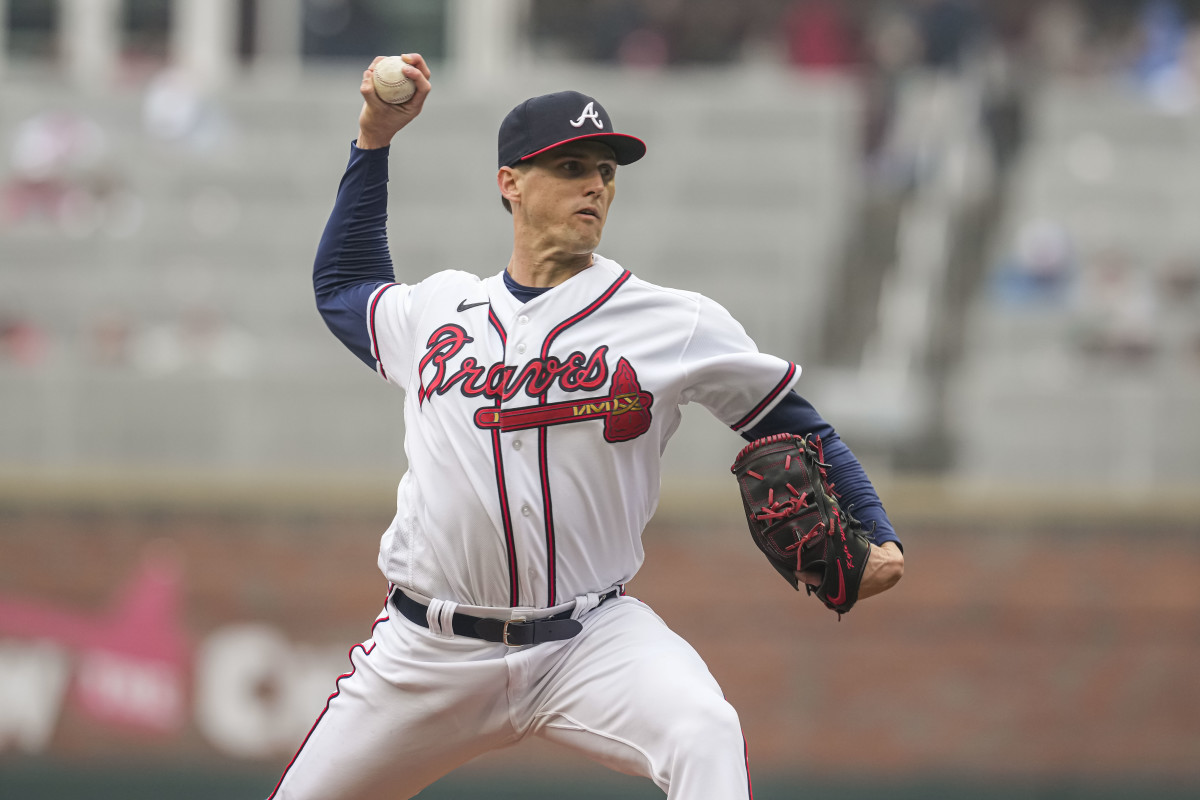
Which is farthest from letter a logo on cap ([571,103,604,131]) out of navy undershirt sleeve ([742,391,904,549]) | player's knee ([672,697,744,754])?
player's knee ([672,697,744,754])

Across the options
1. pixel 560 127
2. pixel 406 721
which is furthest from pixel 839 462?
pixel 406 721

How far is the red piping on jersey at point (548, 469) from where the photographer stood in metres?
3.14

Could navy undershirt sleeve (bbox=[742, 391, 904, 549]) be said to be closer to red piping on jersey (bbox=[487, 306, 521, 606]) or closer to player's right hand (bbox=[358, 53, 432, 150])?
red piping on jersey (bbox=[487, 306, 521, 606])

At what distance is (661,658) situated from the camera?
309 cm

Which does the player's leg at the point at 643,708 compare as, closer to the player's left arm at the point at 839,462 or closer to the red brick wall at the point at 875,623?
the player's left arm at the point at 839,462

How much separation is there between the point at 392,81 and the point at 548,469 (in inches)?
36.7

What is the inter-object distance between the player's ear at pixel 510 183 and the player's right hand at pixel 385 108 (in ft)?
0.80

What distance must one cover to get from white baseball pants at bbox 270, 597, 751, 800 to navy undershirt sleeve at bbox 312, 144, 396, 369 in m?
0.73

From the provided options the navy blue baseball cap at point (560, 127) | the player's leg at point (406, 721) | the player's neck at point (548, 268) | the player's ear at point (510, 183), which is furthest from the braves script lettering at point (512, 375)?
the player's leg at point (406, 721)

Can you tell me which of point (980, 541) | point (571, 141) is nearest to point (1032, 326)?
point (980, 541)

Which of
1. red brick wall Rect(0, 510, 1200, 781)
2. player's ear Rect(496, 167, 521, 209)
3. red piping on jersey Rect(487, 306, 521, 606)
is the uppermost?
player's ear Rect(496, 167, 521, 209)

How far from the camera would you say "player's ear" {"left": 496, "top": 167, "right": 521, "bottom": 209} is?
3.27m

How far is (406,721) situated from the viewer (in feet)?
10.6

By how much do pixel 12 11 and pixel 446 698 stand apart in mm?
10100
